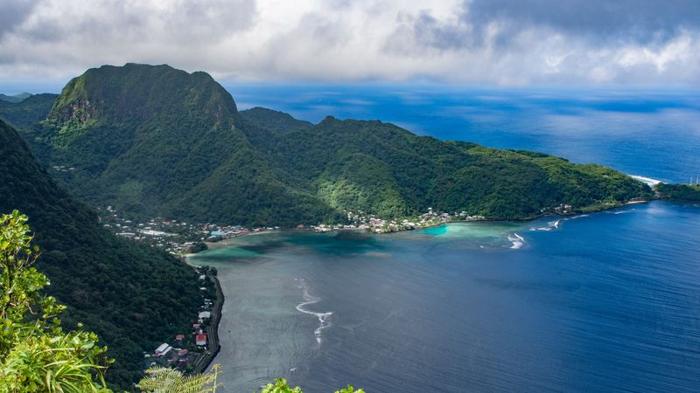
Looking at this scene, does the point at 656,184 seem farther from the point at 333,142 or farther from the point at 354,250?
the point at 354,250

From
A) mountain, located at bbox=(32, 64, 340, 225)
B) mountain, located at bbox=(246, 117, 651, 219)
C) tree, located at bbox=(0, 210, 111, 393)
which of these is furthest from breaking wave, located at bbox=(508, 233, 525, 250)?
tree, located at bbox=(0, 210, 111, 393)

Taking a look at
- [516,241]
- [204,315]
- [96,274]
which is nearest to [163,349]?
[204,315]

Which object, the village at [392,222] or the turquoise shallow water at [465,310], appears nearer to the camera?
the turquoise shallow water at [465,310]

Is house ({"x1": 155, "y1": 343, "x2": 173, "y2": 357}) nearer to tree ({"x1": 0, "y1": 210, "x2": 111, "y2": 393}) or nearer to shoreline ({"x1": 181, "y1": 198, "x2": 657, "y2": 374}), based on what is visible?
shoreline ({"x1": 181, "y1": 198, "x2": 657, "y2": 374})

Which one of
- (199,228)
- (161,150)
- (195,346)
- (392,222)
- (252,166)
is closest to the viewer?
(195,346)

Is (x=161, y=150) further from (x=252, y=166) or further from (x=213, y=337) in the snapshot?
(x=213, y=337)

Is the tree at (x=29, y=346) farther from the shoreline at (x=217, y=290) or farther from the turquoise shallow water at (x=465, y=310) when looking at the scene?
the shoreline at (x=217, y=290)

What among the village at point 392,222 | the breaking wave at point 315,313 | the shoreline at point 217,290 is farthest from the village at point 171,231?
the breaking wave at point 315,313
